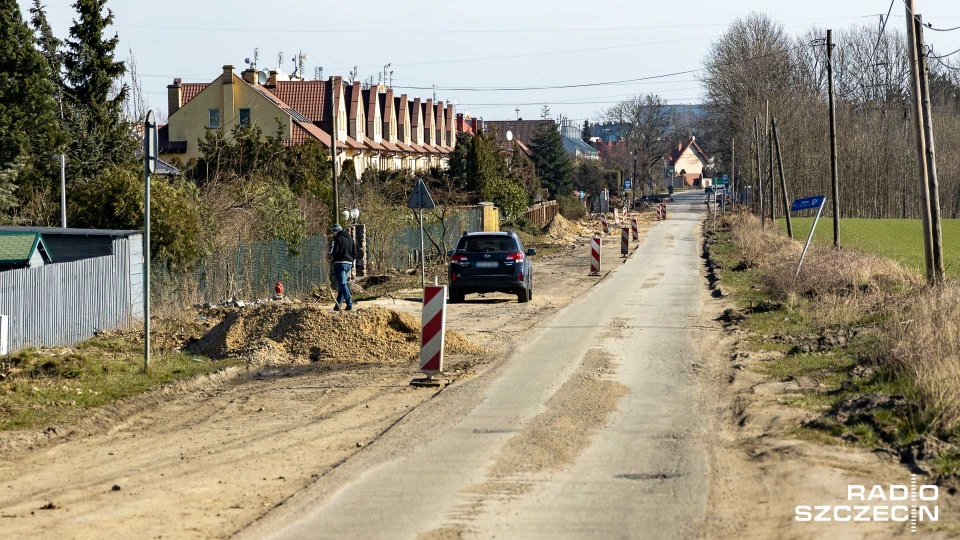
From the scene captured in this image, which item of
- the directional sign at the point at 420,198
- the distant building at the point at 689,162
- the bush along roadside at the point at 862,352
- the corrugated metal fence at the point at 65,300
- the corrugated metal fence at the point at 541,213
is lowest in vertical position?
the bush along roadside at the point at 862,352

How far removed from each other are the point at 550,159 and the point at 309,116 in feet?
97.4

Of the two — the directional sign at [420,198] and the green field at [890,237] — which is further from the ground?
the directional sign at [420,198]

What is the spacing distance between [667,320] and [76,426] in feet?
41.5

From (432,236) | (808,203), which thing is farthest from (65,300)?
(432,236)

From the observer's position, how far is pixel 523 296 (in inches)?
979

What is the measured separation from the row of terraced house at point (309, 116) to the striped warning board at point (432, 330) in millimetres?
32827

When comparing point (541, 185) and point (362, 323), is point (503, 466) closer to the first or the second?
point (362, 323)

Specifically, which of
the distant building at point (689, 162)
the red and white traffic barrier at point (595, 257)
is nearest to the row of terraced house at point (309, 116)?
the red and white traffic barrier at point (595, 257)

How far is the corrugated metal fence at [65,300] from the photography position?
15.6 meters

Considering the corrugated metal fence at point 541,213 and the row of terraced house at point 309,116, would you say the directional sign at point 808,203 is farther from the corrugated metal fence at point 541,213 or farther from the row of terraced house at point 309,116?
the corrugated metal fence at point 541,213

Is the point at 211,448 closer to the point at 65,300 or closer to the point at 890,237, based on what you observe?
the point at 65,300

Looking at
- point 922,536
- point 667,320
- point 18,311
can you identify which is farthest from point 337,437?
point 667,320

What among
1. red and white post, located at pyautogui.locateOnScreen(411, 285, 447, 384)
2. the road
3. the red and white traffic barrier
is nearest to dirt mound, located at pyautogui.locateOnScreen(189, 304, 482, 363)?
the road

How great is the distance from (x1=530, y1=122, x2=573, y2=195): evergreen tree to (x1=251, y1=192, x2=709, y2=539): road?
72737mm
